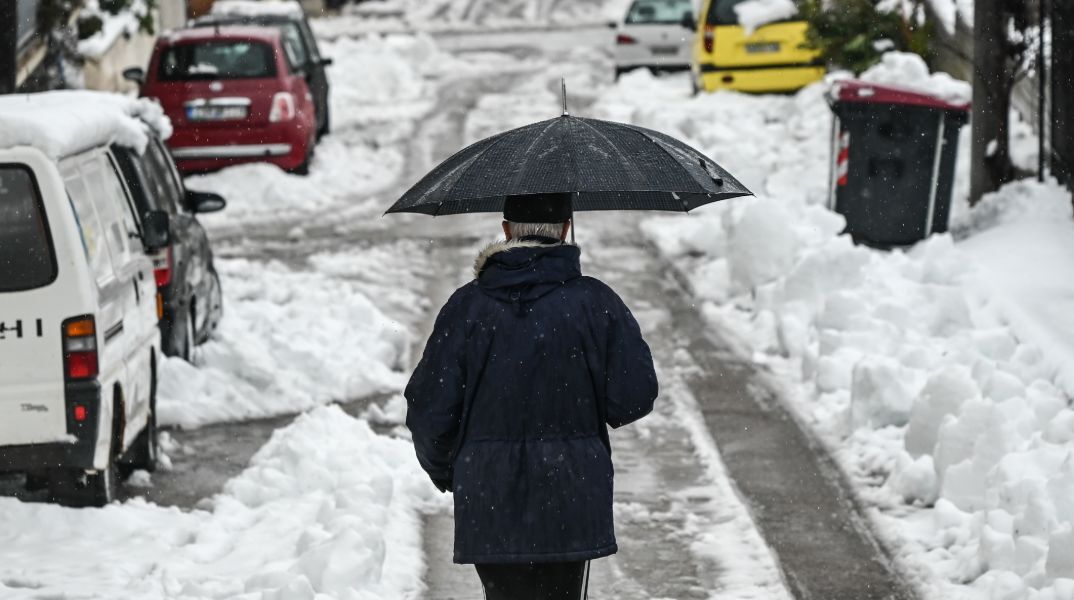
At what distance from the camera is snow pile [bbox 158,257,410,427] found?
32.6ft

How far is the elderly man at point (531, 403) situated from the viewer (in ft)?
13.9

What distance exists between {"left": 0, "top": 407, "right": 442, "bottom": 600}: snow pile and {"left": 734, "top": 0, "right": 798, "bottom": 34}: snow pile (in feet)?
49.3

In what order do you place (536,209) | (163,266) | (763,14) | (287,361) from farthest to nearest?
(763,14)
(287,361)
(163,266)
(536,209)

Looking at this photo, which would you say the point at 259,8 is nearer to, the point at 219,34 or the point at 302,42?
the point at 302,42

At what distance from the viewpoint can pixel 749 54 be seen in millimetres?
23094

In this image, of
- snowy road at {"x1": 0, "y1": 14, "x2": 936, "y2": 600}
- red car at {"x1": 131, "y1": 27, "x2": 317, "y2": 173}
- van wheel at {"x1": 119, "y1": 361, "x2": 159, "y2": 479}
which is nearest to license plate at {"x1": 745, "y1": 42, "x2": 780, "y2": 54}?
snowy road at {"x1": 0, "y1": 14, "x2": 936, "y2": 600}

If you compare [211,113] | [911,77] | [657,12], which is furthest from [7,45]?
[657,12]

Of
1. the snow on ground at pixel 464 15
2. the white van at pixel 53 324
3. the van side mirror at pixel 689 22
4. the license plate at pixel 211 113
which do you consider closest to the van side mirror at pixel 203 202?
the white van at pixel 53 324

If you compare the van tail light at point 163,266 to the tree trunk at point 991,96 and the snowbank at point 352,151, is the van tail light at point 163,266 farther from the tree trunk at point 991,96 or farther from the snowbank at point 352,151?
the snowbank at point 352,151

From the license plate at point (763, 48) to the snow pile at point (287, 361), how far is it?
39.0 ft

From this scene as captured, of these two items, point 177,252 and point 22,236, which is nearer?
point 22,236

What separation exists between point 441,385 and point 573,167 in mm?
697

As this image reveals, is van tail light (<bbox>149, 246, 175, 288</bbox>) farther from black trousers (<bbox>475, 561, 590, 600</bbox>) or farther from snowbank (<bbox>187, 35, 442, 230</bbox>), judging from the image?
snowbank (<bbox>187, 35, 442, 230</bbox>)

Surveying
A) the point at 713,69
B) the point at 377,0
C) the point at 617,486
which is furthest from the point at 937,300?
the point at 377,0
